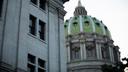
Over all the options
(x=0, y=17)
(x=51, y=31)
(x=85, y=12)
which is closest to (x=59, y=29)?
(x=51, y=31)

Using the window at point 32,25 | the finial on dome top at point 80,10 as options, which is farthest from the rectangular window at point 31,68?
the finial on dome top at point 80,10

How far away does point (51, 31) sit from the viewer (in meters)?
26.0

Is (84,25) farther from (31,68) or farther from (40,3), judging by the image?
(31,68)

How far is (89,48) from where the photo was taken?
307 ft

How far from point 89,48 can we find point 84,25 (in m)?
16.4

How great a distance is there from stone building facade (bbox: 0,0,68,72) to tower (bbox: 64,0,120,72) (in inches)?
2292

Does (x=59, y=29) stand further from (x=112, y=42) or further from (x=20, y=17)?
(x=112, y=42)

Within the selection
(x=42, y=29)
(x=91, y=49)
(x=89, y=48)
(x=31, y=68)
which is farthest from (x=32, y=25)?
(x=89, y=48)

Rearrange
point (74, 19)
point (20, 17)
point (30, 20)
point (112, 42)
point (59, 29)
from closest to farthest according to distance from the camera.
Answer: point (20, 17), point (30, 20), point (59, 29), point (112, 42), point (74, 19)

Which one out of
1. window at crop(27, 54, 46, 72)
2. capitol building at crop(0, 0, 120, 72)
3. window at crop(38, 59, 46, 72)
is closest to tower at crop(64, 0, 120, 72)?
capitol building at crop(0, 0, 120, 72)

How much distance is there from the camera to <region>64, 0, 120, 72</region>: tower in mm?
86188

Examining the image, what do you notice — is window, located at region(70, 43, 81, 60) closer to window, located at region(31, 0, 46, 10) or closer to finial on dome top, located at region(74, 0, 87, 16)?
finial on dome top, located at region(74, 0, 87, 16)

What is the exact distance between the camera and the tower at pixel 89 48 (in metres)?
86.2

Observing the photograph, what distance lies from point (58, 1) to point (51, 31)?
383 centimetres
